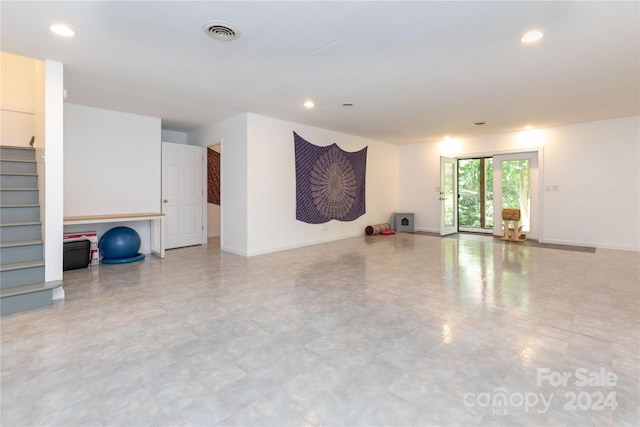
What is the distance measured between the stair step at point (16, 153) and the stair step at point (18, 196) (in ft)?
2.77

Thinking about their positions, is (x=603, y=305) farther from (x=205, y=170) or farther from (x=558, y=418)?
(x=205, y=170)

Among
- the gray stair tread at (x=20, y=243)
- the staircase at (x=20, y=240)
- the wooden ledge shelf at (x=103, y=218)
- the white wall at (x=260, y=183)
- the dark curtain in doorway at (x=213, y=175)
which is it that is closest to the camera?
the staircase at (x=20, y=240)

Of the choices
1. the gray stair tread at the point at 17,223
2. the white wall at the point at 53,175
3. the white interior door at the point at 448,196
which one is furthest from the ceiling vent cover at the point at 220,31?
the white interior door at the point at 448,196

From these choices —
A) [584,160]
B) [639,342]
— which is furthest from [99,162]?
[584,160]

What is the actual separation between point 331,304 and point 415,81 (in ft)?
9.19

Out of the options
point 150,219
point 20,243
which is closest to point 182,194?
point 150,219

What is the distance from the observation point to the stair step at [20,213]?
3582 mm

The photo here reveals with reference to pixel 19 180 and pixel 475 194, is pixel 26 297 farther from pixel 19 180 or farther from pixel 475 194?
pixel 475 194

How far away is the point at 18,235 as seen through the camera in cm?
343

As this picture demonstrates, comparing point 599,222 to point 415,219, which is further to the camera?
point 415,219

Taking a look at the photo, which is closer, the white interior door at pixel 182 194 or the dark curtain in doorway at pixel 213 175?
the white interior door at pixel 182 194

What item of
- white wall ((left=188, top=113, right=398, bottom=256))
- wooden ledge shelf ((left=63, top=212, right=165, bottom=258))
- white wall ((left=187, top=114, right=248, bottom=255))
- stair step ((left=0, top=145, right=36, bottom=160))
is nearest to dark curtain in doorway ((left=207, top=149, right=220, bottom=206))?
white wall ((left=188, top=113, right=398, bottom=256))

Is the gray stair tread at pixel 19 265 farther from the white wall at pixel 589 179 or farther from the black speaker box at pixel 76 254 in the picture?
the white wall at pixel 589 179

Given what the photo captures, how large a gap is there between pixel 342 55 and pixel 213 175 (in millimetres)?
5129
